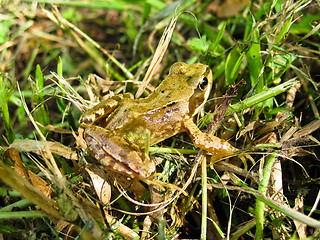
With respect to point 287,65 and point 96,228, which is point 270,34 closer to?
point 287,65

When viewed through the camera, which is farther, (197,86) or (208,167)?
(197,86)

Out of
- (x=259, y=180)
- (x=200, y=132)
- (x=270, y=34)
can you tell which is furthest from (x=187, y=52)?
(x=259, y=180)

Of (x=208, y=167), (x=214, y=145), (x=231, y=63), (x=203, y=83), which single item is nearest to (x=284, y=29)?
(x=231, y=63)

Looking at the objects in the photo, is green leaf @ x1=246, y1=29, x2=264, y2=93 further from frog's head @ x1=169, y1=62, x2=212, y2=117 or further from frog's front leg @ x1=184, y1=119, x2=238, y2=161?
frog's front leg @ x1=184, y1=119, x2=238, y2=161

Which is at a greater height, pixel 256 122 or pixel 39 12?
pixel 39 12

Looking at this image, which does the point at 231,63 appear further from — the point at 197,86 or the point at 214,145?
the point at 214,145

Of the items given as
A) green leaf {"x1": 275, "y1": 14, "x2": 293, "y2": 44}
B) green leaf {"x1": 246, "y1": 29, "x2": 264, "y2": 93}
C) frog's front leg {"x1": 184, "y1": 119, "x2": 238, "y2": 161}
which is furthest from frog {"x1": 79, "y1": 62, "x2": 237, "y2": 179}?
green leaf {"x1": 275, "y1": 14, "x2": 293, "y2": 44}

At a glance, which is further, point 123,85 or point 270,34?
point 123,85
